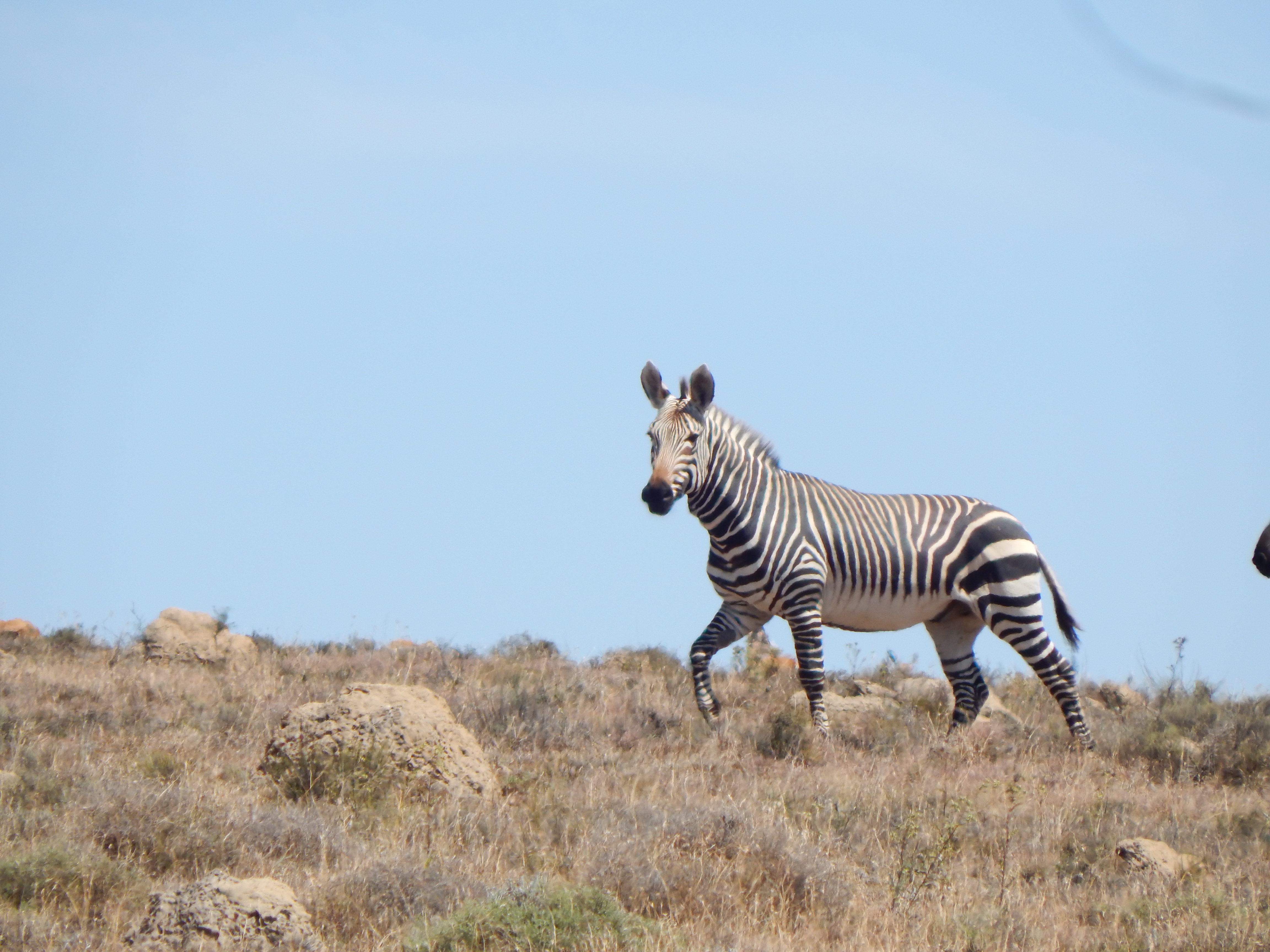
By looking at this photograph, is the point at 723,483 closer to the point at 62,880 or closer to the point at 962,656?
the point at 962,656

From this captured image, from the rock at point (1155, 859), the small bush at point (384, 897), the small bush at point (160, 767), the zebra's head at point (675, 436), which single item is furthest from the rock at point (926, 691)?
the small bush at point (384, 897)

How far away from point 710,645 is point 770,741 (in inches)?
56.2

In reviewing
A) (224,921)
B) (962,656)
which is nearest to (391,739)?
(224,921)

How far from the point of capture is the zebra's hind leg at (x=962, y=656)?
12.4m

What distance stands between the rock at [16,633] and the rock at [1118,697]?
1171 centimetres

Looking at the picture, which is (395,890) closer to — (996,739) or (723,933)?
(723,933)

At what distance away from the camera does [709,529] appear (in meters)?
11.8

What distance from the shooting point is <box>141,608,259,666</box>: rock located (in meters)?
13.6

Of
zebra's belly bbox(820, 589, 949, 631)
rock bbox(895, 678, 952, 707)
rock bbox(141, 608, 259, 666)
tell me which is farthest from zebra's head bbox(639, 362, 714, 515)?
rock bbox(141, 608, 259, 666)

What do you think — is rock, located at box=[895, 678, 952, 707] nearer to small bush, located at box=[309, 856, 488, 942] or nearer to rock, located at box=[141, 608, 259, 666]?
rock, located at box=[141, 608, 259, 666]

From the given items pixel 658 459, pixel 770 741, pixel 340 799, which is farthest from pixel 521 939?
pixel 658 459

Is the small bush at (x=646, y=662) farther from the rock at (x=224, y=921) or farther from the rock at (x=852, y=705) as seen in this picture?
the rock at (x=224, y=921)

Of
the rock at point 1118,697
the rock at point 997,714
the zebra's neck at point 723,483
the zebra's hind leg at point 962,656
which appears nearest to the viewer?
the zebra's neck at point 723,483

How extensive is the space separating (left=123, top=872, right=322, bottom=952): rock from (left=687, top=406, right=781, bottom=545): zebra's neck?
6695 mm
